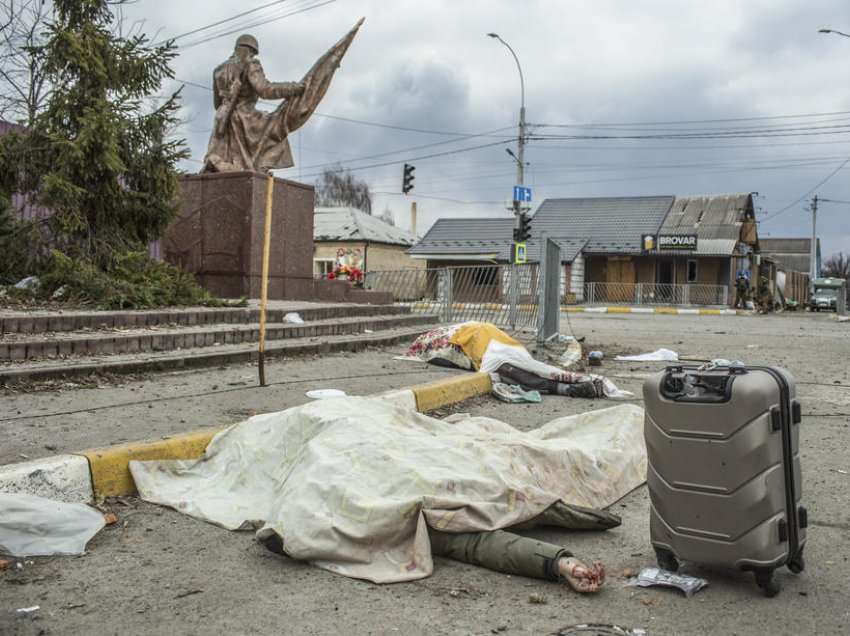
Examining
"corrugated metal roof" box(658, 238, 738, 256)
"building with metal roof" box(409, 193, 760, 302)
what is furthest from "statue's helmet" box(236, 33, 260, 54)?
"corrugated metal roof" box(658, 238, 738, 256)

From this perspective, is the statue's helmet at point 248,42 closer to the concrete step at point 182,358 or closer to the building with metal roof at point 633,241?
the concrete step at point 182,358

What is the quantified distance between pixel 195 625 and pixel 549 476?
1910mm

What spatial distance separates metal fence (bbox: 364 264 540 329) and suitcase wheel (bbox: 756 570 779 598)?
1102cm

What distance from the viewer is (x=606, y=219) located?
44500 millimetres

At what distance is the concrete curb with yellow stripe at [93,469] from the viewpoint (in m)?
3.70

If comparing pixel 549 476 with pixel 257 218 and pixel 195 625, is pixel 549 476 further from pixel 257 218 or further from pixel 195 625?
pixel 257 218

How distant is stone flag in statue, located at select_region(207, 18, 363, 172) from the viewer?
45.2ft

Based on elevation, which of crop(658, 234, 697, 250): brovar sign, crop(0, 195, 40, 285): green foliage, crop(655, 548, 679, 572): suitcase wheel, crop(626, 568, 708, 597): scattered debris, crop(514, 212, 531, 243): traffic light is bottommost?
crop(626, 568, 708, 597): scattered debris

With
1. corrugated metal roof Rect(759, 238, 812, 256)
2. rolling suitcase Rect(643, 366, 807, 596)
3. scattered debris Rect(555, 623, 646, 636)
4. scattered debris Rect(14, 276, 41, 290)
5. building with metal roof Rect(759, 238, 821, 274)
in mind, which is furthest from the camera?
corrugated metal roof Rect(759, 238, 812, 256)

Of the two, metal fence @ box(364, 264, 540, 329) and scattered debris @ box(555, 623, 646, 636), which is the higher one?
metal fence @ box(364, 264, 540, 329)

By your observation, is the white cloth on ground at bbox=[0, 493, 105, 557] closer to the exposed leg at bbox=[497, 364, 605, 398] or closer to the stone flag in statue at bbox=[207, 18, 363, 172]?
the exposed leg at bbox=[497, 364, 605, 398]

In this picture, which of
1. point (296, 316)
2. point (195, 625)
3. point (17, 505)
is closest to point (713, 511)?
point (195, 625)

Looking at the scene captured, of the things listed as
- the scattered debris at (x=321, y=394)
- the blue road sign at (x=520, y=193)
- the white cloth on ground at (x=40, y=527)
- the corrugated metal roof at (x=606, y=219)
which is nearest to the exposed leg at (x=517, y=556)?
the white cloth on ground at (x=40, y=527)

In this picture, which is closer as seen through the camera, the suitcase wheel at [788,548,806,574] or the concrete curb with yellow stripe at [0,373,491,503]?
the suitcase wheel at [788,548,806,574]
